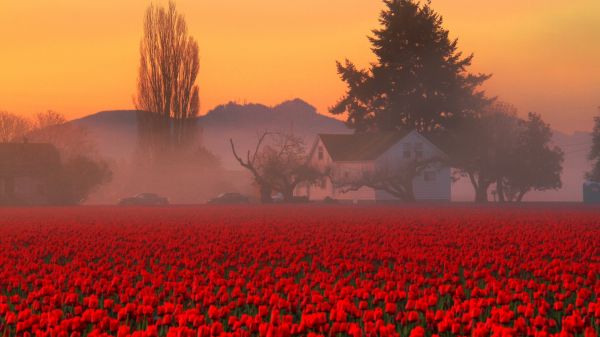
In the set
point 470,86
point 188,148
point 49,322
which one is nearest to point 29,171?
point 188,148

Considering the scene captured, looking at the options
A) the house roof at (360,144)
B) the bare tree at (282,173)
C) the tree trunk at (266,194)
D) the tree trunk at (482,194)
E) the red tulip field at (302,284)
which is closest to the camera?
the red tulip field at (302,284)

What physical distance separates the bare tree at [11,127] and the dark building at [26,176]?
105 ft

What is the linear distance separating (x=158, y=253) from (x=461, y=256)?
551 centimetres

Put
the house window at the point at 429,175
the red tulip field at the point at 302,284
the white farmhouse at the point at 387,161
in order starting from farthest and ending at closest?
the house window at the point at 429,175 → the white farmhouse at the point at 387,161 → the red tulip field at the point at 302,284

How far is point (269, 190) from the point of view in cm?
7369

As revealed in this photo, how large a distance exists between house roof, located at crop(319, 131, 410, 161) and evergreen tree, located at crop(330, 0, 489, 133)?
343cm

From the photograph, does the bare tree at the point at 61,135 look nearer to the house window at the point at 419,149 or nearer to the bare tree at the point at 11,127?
the bare tree at the point at 11,127


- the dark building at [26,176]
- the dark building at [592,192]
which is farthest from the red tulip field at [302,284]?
the dark building at [592,192]

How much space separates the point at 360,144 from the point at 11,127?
52312 millimetres

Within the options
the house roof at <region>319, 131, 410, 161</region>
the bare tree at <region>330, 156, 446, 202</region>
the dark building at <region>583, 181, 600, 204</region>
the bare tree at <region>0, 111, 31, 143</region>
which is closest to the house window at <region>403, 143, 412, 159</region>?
the house roof at <region>319, 131, 410, 161</region>

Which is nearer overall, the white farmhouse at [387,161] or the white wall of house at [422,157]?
the white farmhouse at [387,161]

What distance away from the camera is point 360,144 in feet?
290

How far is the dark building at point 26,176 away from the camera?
75250 millimetres

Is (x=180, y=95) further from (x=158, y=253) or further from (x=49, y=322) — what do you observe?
(x=49, y=322)
